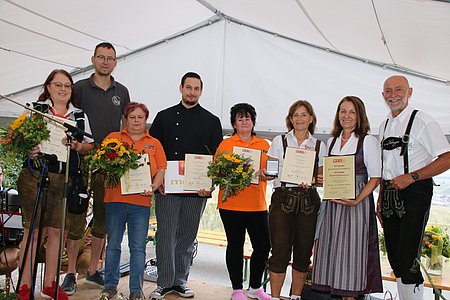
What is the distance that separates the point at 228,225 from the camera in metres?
3.60

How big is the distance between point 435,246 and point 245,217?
240 centimetres

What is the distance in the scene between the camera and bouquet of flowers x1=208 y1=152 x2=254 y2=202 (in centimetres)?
329

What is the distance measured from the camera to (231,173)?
10.8 ft

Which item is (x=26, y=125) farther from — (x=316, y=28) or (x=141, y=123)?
(x=316, y=28)

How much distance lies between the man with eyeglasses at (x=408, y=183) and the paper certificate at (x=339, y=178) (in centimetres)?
24

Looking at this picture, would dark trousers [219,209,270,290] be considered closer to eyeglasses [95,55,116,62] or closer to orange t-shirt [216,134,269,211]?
orange t-shirt [216,134,269,211]

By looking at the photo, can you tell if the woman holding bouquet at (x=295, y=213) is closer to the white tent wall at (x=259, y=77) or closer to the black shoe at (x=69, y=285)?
the black shoe at (x=69, y=285)

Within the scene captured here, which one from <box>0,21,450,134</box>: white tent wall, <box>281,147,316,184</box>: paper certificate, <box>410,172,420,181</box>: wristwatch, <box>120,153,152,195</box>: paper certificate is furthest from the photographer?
<box>0,21,450,134</box>: white tent wall

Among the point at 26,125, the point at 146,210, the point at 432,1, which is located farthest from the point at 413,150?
the point at 26,125

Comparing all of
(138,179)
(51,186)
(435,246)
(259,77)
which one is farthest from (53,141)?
(435,246)

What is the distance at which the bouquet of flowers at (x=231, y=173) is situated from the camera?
10.8 feet

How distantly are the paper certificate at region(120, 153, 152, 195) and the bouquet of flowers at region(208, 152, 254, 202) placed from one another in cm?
48

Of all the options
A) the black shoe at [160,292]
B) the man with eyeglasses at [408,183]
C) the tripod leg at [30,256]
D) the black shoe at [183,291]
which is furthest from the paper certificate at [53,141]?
the man with eyeglasses at [408,183]

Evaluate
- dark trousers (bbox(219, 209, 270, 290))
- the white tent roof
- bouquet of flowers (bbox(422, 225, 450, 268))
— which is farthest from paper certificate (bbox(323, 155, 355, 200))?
bouquet of flowers (bbox(422, 225, 450, 268))
